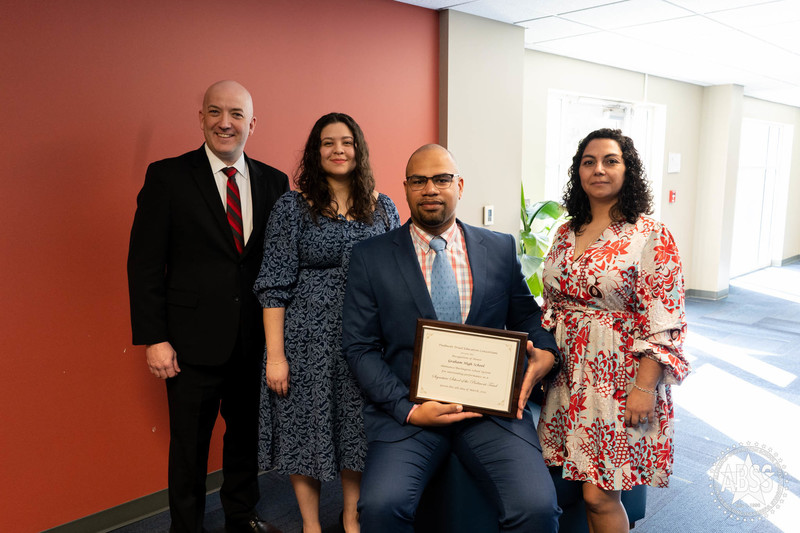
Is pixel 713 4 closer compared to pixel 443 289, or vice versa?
pixel 443 289

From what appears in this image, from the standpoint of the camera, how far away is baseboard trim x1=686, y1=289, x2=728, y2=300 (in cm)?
695

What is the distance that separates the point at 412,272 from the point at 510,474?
2.21 ft

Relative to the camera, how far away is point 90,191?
2303mm

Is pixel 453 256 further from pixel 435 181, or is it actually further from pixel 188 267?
pixel 188 267

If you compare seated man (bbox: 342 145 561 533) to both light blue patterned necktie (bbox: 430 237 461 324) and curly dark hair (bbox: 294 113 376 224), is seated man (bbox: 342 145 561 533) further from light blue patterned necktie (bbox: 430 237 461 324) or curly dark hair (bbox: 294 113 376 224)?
curly dark hair (bbox: 294 113 376 224)

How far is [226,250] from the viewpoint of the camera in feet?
6.96

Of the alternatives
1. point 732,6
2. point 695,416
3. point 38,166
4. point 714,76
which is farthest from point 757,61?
point 38,166

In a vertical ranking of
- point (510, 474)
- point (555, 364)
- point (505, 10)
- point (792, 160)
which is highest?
point (505, 10)

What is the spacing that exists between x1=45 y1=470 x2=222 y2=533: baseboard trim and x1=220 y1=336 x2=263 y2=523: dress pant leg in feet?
1.41

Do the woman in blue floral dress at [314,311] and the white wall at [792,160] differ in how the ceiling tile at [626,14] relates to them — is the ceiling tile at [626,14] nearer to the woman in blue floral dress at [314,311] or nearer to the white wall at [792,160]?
the woman in blue floral dress at [314,311]

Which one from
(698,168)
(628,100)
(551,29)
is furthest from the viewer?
(698,168)

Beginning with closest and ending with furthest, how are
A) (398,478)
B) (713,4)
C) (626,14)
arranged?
1. (398,478)
2. (713,4)
3. (626,14)

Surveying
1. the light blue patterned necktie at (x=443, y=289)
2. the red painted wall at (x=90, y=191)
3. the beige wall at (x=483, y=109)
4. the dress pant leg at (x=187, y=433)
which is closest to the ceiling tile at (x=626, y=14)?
the beige wall at (x=483, y=109)

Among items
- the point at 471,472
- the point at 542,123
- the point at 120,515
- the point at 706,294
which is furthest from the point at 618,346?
the point at 706,294
